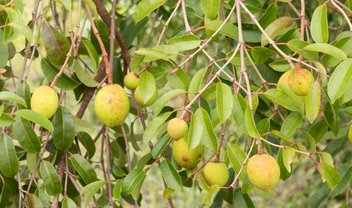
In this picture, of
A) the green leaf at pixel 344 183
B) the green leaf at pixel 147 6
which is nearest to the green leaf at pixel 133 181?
the green leaf at pixel 147 6

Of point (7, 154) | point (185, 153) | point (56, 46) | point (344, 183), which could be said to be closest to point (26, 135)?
point (7, 154)

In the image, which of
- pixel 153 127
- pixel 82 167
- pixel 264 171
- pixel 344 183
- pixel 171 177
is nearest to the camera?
pixel 264 171

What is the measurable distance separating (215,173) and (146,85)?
0.16 m

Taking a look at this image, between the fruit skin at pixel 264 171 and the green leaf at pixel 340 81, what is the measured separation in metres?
0.11

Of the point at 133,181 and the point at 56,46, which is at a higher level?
the point at 56,46

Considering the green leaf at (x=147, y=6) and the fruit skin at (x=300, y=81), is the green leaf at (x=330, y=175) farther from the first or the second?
the green leaf at (x=147, y=6)

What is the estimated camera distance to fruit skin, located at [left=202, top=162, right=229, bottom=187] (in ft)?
3.12

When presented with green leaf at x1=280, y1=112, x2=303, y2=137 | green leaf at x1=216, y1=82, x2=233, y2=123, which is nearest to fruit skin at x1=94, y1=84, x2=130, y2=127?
green leaf at x1=216, y1=82, x2=233, y2=123

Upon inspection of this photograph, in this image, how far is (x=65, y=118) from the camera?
3.58 feet

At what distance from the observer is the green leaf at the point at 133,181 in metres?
1.04

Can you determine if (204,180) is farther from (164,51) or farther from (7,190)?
(7,190)

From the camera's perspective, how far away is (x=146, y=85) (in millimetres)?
939

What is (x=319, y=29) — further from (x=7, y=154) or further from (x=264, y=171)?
(x=7, y=154)

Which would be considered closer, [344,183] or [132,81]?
[132,81]
